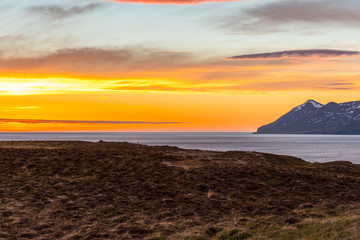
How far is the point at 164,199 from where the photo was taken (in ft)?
81.7

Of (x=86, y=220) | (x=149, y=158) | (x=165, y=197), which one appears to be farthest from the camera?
(x=149, y=158)

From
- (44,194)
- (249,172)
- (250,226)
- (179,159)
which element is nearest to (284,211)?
(250,226)

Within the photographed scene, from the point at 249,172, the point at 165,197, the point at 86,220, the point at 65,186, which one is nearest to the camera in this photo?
the point at 86,220

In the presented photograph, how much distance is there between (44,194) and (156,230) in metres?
11.3

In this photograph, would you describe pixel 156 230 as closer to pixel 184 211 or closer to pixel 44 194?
pixel 184 211

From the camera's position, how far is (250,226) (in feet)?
61.1

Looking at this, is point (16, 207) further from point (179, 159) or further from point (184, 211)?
point (179, 159)

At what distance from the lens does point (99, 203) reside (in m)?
23.8

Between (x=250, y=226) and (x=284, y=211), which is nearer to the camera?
(x=250, y=226)

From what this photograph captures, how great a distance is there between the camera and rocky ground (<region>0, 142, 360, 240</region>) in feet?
58.4

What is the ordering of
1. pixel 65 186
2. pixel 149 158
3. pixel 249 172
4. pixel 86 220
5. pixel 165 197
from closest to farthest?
pixel 86 220, pixel 165 197, pixel 65 186, pixel 249 172, pixel 149 158

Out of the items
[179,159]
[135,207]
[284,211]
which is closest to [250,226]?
[284,211]

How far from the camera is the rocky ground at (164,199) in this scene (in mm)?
17812

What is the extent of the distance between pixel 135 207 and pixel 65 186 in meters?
8.03
